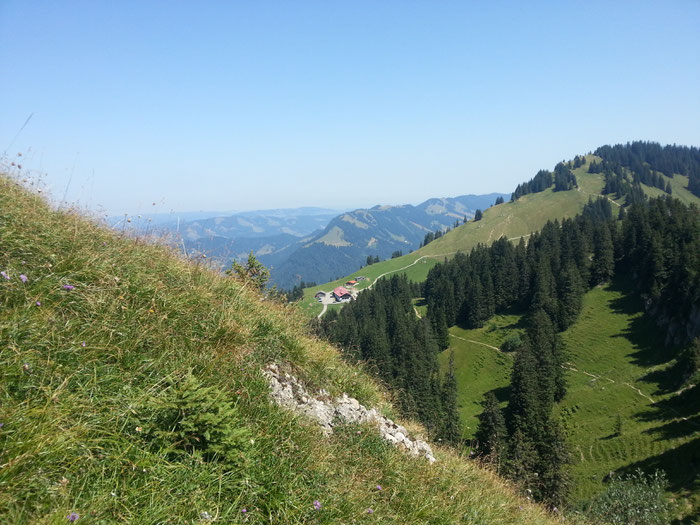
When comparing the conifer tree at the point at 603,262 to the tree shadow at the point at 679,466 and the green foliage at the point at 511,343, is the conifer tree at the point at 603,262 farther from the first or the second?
the tree shadow at the point at 679,466

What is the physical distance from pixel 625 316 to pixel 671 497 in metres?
63.4

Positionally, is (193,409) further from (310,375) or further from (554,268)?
(554,268)

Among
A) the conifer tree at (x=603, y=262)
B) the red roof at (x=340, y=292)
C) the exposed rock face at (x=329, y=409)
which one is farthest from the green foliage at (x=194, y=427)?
the red roof at (x=340, y=292)

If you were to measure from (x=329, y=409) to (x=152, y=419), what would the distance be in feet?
10.9

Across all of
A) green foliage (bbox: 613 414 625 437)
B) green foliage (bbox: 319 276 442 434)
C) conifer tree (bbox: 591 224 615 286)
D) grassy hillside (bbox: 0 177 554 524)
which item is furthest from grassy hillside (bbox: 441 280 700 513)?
grassy hillside (bbox: 0 177 554 524)

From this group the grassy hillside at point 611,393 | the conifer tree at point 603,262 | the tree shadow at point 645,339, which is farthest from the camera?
the conifer tree at point 603,262

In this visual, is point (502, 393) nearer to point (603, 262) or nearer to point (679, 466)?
point (679, 466)

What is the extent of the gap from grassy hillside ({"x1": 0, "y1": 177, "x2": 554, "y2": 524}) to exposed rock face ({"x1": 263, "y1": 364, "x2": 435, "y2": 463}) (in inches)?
12.8

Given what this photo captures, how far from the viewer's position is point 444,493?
5.04 metres

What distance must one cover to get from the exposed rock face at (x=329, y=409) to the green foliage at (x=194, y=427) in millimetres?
1544

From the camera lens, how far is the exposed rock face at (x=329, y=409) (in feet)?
18.2

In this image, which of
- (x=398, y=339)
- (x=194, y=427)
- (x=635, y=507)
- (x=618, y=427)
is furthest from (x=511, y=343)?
(x=194, y=427)

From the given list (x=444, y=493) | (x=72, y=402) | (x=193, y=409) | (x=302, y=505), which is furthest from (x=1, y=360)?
(x=444, y=493)

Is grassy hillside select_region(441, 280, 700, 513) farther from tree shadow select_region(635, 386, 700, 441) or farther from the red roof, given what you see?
the red roof
